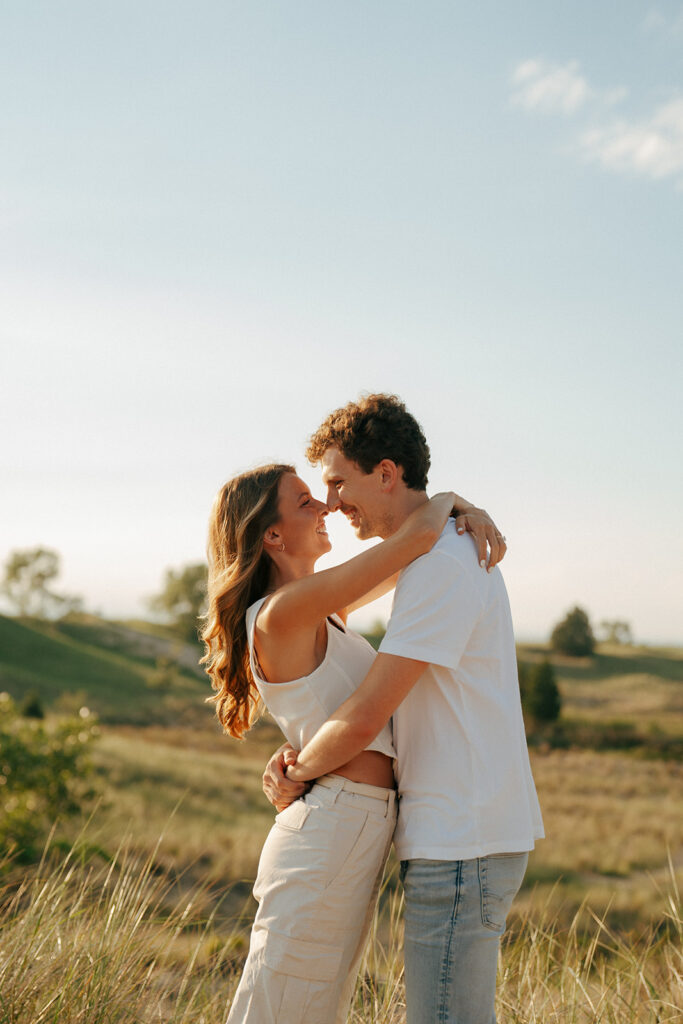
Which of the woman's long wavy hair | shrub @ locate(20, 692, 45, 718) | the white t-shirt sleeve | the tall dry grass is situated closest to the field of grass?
the tall dry grass

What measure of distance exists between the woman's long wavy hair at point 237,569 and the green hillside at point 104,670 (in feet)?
131

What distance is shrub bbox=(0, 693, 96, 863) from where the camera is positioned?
1355cm

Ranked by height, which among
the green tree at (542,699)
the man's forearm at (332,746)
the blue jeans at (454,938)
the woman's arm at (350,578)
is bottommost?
the green tree at (542,699)

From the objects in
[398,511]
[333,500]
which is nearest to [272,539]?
[333,500]

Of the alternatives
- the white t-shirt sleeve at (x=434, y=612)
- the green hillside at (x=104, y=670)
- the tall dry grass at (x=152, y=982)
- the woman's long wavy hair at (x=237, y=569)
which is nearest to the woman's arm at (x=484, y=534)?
the white t-shirt sleeve at (x=434, y=612)

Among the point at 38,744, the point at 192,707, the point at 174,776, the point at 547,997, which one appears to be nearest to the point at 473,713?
the point at 547,997

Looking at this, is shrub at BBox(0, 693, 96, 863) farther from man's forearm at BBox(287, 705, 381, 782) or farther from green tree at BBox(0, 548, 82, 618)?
green tree at BBox(0, 548, 82, 618)

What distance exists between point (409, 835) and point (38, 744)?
43.0ft

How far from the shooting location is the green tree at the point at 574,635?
2598 inches

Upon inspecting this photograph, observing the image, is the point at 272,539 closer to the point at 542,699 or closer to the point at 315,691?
the point at 315,691

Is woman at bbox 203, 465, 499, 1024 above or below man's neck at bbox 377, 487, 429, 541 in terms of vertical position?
below

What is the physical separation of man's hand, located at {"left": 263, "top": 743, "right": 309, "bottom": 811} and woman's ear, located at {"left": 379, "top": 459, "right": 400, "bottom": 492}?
3.13 feet

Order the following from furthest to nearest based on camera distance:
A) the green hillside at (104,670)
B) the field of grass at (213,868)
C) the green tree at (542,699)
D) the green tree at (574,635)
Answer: the green tree at (574,635)
the green hillside at (104,670)
the green tree at (542,699)
the field of grass at (213,868)

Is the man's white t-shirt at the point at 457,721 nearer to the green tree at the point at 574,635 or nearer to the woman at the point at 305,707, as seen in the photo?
the woman at the point at 305,707
